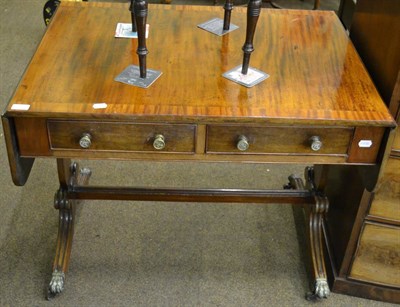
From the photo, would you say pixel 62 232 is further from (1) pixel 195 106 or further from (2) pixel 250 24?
(2) pixel 250 24

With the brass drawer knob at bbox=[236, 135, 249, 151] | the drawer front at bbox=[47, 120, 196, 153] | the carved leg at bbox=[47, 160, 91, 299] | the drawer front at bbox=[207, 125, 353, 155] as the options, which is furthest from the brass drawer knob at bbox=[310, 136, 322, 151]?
the carved leg at bbox=[47, 160, 91, 299]

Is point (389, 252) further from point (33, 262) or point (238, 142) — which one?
point (33, 262)

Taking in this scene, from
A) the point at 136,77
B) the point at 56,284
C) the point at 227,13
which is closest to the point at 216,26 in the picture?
the point at 227,13

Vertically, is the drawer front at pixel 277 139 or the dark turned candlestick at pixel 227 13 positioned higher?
the dark turned candlestick at pixel 227 13

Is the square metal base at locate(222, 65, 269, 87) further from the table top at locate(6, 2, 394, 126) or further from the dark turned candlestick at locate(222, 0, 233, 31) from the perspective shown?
the dark turned candlestick at locate(222, 0, 233, 31)

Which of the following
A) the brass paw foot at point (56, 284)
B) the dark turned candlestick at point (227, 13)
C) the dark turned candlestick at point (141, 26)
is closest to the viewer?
the dark turned candlestick at point (141, 26)

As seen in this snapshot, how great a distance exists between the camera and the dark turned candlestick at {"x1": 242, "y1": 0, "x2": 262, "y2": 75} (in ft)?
4.09

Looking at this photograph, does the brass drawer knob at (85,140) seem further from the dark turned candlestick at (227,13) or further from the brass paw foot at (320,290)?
the brass paw foot at (320,290)

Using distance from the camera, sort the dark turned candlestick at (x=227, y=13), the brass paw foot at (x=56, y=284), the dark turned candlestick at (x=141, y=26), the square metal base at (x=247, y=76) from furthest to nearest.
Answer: the brass paw foot at (x=56, y=284)
the dark turned candlestick at (x=227, y=13)
the square metal base at (x=247, y=76)
the dark turned candlestick at (x=141, y=26)

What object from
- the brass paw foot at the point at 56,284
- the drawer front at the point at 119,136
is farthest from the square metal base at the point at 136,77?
the brass paw foot at the point at 56,284

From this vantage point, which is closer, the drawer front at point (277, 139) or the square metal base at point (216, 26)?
the drawer front at point (277, 139)

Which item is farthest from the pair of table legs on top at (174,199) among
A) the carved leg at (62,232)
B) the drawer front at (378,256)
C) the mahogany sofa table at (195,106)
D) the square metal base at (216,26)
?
the square metal base at (216,26)

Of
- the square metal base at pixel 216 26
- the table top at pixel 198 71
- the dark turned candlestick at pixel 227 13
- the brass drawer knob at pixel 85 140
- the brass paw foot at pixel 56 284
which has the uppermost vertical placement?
the dark turned candlestick at pixel 227 13

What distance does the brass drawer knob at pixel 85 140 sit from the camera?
48.9 inches
